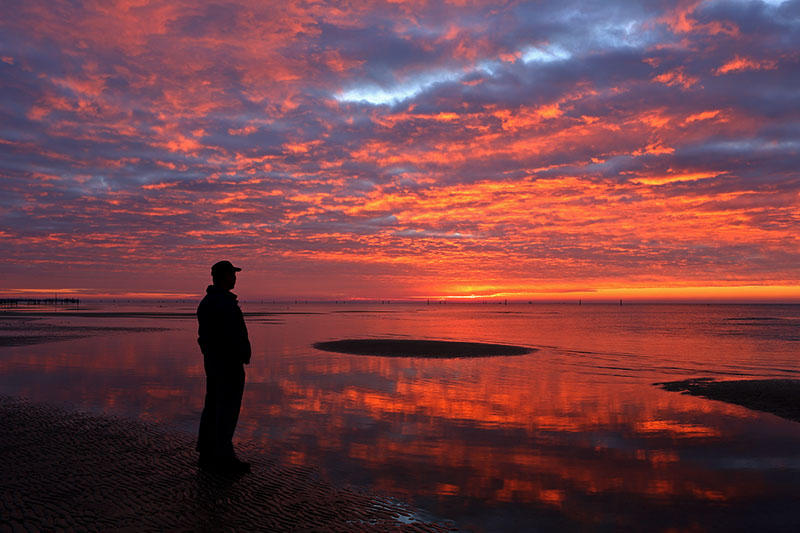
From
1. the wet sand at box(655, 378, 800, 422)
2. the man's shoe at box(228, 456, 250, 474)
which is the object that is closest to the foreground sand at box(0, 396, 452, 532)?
the man's shoe at box(228, 456, 250, 474)

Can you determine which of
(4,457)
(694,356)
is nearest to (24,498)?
(4,457)

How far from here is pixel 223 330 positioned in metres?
8.30

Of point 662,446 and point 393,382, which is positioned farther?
point 393,382

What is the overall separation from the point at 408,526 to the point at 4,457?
7236 mm

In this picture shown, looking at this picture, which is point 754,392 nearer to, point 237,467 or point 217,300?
point 237,467

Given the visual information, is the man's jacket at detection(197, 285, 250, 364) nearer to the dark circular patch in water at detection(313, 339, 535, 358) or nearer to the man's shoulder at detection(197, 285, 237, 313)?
the man's shoulder at detection(197, 285, 237, 313)

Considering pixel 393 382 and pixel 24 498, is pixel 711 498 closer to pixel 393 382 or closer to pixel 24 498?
pixel 24 498

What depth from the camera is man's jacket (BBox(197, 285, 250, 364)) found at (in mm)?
8289

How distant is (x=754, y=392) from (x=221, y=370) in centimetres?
1737

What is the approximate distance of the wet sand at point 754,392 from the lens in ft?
49.3

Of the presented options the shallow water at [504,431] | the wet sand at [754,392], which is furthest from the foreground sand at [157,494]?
the wet sand at [754,392]

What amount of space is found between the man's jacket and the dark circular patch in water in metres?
21.2

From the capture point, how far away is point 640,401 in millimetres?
15938

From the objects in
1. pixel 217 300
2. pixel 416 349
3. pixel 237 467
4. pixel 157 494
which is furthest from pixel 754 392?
pixel 416 349
